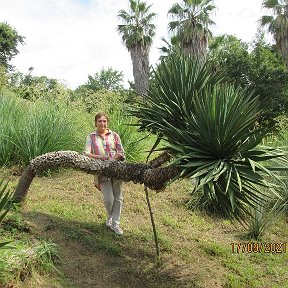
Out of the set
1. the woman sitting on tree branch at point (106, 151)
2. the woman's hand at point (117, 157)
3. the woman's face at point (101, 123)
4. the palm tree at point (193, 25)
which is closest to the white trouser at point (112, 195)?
the woman sitting on tree branch at point (106, 151)

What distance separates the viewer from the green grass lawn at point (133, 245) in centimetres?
467

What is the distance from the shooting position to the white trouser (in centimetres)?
534

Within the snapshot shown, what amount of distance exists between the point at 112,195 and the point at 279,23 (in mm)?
21579

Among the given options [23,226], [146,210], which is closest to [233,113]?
[23,226]

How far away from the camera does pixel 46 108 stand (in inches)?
316

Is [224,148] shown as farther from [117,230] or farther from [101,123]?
[117,230]

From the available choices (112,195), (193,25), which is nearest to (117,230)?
(112,195)

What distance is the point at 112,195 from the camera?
541 cm

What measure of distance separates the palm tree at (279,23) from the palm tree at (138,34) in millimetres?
7447

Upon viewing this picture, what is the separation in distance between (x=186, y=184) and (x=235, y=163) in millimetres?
4986

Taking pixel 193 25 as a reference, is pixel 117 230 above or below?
below

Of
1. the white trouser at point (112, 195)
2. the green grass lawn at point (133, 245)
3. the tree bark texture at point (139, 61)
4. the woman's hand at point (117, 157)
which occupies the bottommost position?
the green grass lawn at point (133, 245)

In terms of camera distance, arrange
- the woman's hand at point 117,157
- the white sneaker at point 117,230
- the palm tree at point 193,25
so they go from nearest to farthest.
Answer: the woman's hand at point 117,157 → the white sneaker at point 117,230 → the palm tree at point 193,25

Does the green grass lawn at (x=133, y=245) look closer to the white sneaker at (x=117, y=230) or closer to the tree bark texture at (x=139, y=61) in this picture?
the white sneaker at (x=117, y=230)
